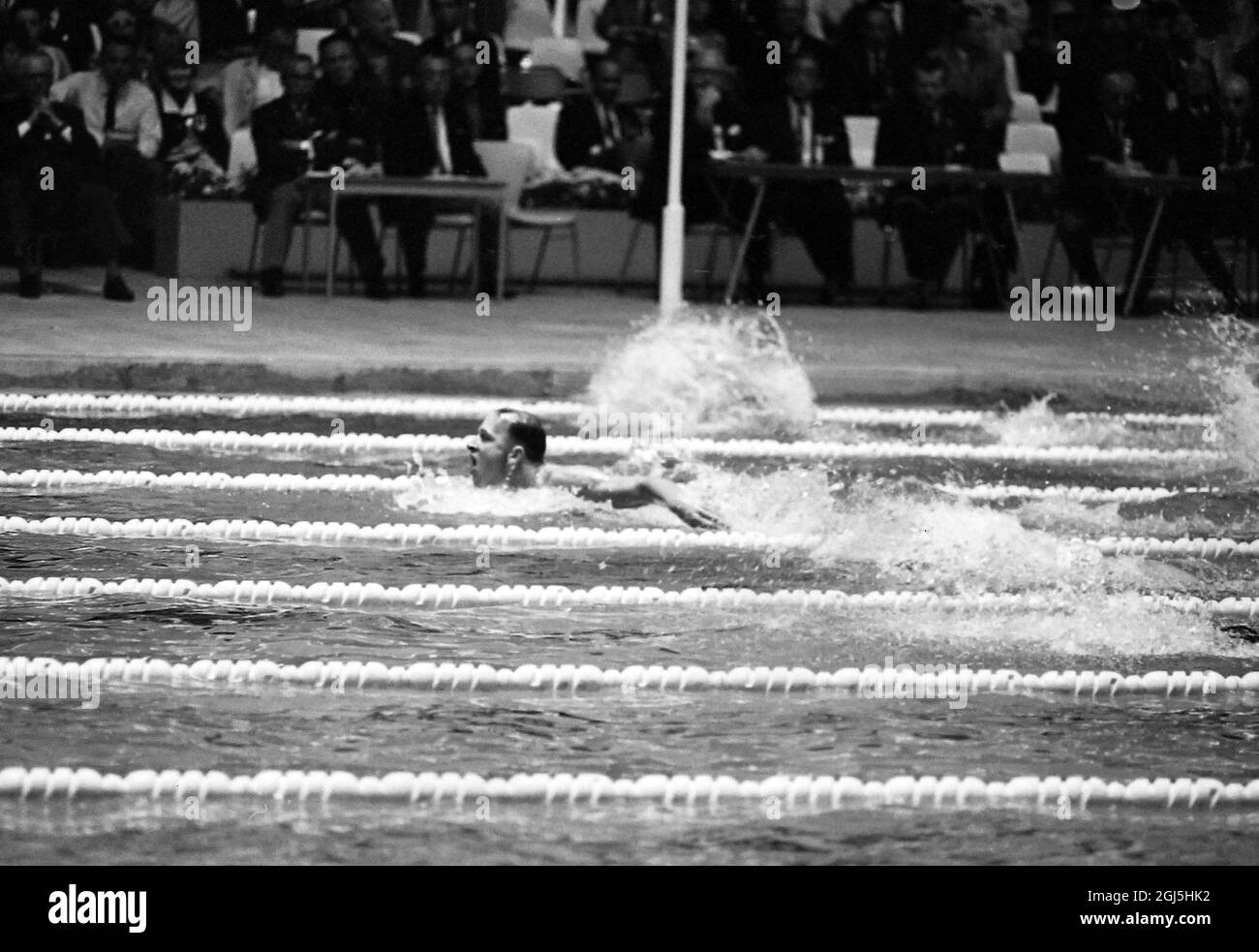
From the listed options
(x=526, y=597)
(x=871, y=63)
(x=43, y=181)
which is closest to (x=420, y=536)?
(x=526, y=597)

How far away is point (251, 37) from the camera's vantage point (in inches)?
504

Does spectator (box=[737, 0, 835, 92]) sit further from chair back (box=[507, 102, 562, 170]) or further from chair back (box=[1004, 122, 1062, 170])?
chair back (box=[1004, 122, 1062, 170])

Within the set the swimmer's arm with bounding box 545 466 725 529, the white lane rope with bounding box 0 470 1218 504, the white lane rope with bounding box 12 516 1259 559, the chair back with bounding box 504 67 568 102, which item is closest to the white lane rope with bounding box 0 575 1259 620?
the white lane rope with bounding box 12 516 1259 559

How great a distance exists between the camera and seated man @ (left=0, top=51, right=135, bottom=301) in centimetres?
1062

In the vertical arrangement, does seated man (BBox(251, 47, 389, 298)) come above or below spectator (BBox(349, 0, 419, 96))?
below

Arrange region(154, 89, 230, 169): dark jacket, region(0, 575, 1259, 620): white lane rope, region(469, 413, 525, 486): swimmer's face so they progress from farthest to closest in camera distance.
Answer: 1. region(154, 89, 230, 169): dark jacket
2. region(469, 413, 525, 486): swimmer's face
3. region(0, 575, 1259, 620): white lane rope

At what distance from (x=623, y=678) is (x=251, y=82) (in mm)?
8289

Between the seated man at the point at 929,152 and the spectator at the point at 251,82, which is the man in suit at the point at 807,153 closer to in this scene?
the seated man at the point at 929,152

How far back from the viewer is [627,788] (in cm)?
380

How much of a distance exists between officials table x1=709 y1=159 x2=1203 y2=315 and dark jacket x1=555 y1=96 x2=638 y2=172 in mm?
906

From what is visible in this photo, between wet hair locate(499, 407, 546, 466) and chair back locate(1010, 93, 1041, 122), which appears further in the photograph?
chair back locate(1010, 93, 1041, 122)

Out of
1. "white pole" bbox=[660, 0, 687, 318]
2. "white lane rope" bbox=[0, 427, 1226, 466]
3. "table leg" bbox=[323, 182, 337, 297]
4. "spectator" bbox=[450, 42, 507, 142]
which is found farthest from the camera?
"spectator" bbox=[450, 42, 507, 142]
